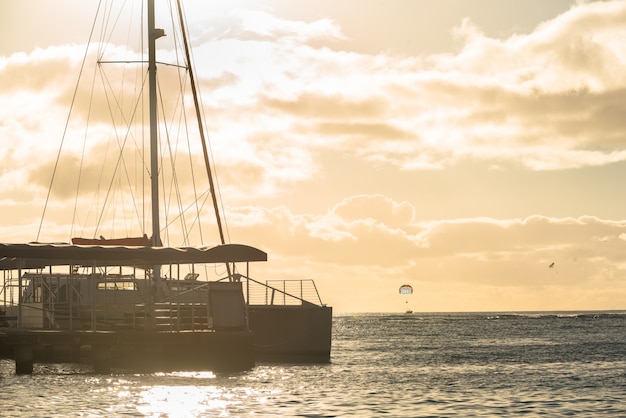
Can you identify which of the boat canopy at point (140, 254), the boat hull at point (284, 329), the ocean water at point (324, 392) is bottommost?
the ocean water at point (324, 392)

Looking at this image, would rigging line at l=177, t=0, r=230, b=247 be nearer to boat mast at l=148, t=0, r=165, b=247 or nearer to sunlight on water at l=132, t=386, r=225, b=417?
boat mast at l=148, t=0, r=165, b=247

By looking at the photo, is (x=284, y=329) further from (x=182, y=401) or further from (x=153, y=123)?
(x=182, y=401)

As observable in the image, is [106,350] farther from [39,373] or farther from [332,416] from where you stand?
[332,416]

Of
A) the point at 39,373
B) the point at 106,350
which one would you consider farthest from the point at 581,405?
the point at 39,373

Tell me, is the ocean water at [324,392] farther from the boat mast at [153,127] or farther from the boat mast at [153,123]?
the boat mast at [153,123]

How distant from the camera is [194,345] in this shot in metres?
48.5

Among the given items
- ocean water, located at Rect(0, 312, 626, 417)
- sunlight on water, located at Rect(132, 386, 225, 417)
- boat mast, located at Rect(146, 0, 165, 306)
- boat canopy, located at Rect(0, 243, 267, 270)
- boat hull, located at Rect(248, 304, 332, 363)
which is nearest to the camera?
sunlight on water, located at Rect(132, 386, 225, 417)

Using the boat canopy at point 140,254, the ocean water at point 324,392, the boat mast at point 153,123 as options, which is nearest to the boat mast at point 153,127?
the boat mast at point 153,123

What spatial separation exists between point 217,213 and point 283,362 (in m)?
10.9

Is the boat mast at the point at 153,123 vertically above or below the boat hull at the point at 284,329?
above

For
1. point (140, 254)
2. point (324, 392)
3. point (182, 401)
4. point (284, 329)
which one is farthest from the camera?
point (284, 329)

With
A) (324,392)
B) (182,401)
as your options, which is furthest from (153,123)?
(182,401)

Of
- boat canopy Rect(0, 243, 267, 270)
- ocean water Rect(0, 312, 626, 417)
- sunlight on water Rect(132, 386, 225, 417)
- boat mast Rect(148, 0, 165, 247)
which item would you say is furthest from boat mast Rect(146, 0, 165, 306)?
sunlight on water Rect(132, 386, 225, 417)

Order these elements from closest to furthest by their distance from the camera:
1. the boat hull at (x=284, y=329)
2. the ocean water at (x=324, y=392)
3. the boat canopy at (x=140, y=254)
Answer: the ocean water at (x=324, y=392), the boat canopy at (x=140, y=254), the boat hull at (x=284, y=329)
